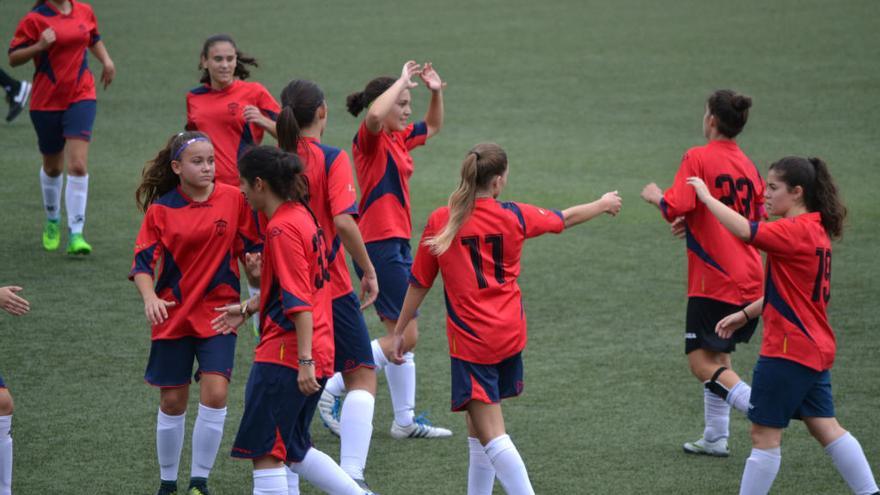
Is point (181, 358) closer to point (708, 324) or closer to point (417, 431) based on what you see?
point (417, 431)

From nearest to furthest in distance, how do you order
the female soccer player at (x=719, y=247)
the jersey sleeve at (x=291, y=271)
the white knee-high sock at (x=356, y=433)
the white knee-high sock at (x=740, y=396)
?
the jersey sleeve at (x=291, y=271), the white knee-high sock at (x=356, y=433), the white knee-high sock at (x=740, y=396), the female soccer player at (x=719, y=247)

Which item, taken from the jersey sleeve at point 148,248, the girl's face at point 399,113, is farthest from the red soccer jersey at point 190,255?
the girl's face at point 399,113

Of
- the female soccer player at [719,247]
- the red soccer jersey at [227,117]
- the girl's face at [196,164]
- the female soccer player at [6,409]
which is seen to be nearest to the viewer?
the female soccer player at [6,409]

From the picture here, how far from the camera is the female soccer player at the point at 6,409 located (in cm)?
473

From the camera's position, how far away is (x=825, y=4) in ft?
73.6

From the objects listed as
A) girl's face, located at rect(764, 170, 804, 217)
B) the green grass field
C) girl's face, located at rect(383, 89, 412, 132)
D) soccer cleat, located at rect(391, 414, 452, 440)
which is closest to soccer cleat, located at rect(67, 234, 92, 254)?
the green grass field

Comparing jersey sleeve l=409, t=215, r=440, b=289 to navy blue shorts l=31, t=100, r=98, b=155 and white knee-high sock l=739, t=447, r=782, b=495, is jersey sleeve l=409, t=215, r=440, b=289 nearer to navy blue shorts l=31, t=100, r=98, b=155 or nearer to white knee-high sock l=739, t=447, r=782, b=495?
white knee-high sock l=739, t=447, r=782, b=495

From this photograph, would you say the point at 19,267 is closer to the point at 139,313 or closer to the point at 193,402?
the point at 139,313

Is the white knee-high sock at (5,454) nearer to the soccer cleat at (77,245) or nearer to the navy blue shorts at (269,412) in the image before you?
the navy blue shorts at (269,412)

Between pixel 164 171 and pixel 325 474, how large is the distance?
1613 mm

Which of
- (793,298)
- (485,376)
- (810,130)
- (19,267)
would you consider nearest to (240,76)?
(19,267)

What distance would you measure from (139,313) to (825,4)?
17.7 meters

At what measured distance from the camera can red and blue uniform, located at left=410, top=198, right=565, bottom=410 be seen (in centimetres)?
491

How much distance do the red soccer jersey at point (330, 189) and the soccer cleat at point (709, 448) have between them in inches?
84.1
